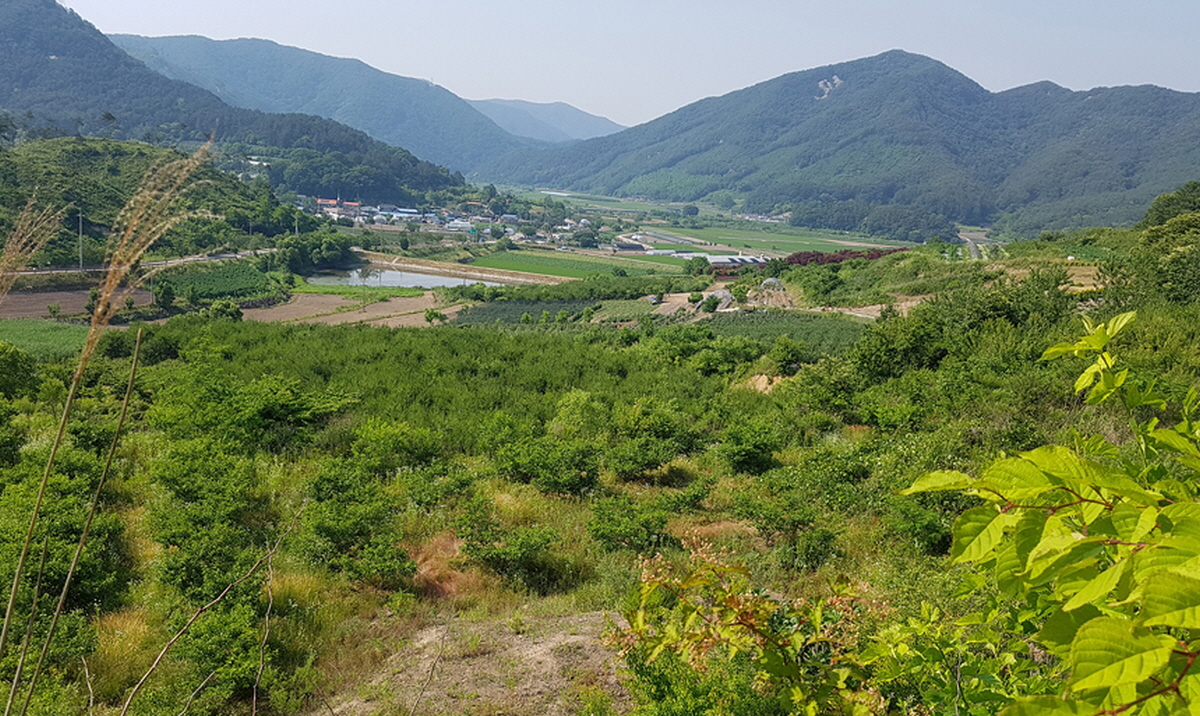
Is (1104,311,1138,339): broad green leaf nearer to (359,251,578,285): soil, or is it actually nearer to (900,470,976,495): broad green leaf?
(900,470,976,495): broad green leaf

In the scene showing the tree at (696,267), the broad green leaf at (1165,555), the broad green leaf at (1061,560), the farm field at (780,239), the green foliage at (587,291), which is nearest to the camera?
the broad green leaf at (1165,555)

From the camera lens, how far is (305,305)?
174 ft

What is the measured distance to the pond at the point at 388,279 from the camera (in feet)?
226

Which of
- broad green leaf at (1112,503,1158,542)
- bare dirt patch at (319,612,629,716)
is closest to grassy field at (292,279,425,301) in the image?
bare dirt patch at (319,612,629,716)

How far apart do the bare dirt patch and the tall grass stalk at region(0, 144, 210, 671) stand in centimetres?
303

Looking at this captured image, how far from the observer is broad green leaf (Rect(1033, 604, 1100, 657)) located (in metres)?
1.14

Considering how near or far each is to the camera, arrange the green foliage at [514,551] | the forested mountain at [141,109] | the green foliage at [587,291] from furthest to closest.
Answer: the forested mountain at [141,109] → the green foliage at [587,291] → the green foliage at [514,551]

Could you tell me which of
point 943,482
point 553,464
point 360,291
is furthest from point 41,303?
point 943,482

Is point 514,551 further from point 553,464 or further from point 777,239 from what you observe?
point 777,239

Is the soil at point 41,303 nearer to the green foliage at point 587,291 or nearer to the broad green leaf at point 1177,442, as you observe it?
the green foliage at point 587,291

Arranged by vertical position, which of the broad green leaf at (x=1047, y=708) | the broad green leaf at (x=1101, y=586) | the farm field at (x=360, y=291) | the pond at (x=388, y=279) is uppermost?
the broad green leaf at (x=1101, y=586)

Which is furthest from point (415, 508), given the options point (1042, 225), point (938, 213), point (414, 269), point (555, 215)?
point (938, 213)

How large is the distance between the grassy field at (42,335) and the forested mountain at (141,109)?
106669 millimetres

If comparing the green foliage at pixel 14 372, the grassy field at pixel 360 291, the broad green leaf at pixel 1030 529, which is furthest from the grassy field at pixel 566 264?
the broad green leaf at pixel 1030 529
